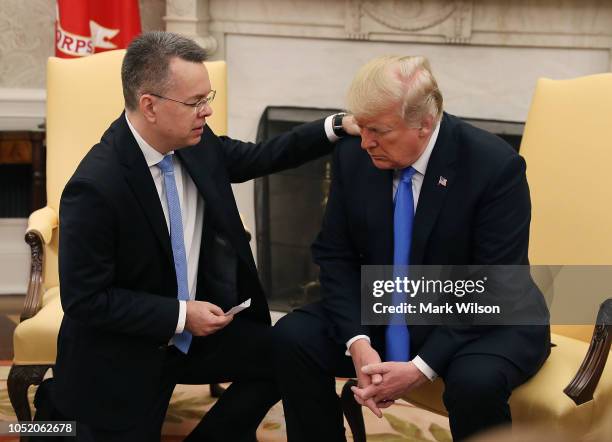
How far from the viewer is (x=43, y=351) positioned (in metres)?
2.85

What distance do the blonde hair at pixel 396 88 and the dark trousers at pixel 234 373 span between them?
76 centimetres

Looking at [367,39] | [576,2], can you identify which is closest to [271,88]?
[367,39]

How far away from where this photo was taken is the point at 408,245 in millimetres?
2516

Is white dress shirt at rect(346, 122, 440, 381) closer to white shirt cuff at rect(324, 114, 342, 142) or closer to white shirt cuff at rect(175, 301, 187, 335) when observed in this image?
white shirt cuff at rect(324, 114, 342, 142)

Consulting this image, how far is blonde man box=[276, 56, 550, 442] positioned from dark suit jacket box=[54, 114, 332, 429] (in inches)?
10.9

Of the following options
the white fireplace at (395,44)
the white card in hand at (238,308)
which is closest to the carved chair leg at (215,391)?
the white card in hand at (238,308)

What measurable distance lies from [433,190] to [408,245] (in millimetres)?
166

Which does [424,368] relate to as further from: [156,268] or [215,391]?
[215,391]

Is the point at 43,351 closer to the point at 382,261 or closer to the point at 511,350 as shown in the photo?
the point at 382,261

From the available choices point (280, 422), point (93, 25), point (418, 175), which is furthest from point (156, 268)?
point (93, 25)

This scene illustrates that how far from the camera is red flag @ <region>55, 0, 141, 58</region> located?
4176 mm

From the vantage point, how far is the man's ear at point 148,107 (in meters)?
2.39

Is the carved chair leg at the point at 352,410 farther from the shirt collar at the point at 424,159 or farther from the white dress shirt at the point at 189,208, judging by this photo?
the shirt collar at the point at 424,159

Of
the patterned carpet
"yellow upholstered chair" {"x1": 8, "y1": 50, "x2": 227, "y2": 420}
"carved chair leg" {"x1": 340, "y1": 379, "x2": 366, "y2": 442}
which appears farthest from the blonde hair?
the patterned carpet
